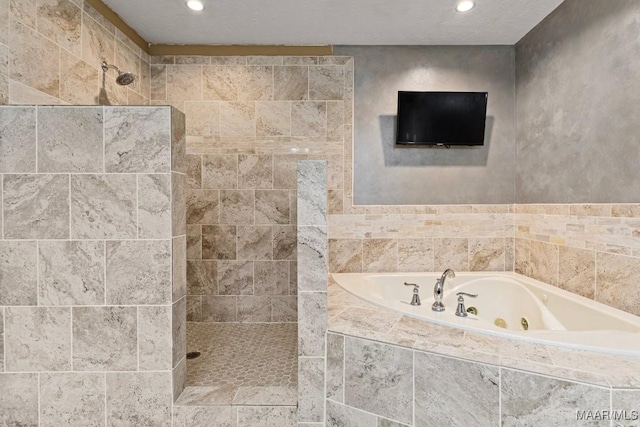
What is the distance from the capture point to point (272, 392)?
1663mm

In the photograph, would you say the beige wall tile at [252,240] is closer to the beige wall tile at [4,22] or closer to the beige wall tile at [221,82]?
the beige wall tile at [221,82]

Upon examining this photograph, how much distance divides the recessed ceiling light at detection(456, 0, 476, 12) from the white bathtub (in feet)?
6.40

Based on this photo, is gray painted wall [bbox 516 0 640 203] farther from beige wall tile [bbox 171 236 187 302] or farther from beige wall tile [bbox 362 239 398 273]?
beige wall tile [bbox 171 236 187 302]

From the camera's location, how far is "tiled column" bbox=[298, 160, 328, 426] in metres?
1.51

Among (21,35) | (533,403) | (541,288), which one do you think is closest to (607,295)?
(541,288)

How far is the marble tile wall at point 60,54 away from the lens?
5.35ft

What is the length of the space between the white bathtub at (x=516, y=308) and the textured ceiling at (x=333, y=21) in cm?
193

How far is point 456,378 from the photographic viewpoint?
1285 mm

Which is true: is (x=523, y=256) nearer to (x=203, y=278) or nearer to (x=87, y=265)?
(x=203, y=278)

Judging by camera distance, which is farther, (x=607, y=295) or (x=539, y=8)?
(x=539, y=8)

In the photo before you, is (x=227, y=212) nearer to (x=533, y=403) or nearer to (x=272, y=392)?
(x=272, y=392)

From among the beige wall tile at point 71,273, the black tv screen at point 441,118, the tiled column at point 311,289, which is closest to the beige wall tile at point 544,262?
the black tv screen at point 441,118

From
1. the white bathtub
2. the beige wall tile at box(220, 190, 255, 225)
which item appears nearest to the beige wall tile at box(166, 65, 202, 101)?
the beige wall tile at box(220, 190, 255, 225)

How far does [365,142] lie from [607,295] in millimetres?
1888
